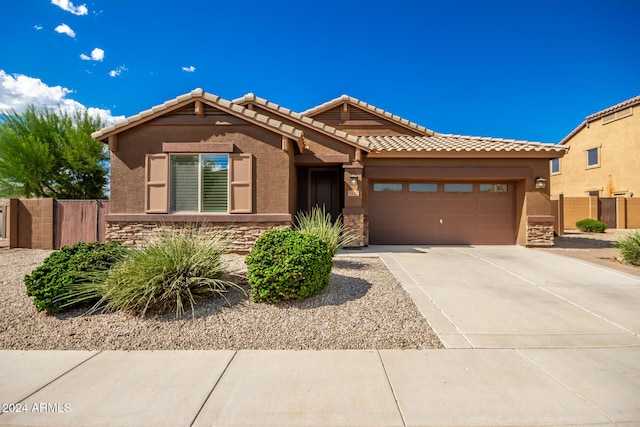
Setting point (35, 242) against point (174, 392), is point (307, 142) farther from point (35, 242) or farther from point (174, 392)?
point (35, 242)

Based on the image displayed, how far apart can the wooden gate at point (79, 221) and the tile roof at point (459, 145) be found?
9.25m

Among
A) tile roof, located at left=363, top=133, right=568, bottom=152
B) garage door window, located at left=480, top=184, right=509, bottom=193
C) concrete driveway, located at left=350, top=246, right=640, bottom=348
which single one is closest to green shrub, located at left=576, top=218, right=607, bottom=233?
tile roof, located at left=363, top=133, right=568, bottom=152

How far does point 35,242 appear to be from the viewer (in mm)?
9883

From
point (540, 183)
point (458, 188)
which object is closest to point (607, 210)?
point (540, 183)

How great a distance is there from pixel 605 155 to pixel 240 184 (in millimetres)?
25470

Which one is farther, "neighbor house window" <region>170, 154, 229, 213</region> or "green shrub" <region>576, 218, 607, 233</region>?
"green shrub" <region>576, 218, 607, 233</region>

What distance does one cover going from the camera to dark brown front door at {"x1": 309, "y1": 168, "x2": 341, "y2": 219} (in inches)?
426

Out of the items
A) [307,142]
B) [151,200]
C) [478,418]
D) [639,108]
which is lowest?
[478,418]

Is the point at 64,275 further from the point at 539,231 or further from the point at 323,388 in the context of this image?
the point at 539,231

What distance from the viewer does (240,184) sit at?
330 inches

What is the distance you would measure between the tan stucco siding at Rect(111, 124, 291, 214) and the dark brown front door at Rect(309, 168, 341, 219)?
2424 millimetres

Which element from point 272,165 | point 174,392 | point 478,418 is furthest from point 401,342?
point 272,165

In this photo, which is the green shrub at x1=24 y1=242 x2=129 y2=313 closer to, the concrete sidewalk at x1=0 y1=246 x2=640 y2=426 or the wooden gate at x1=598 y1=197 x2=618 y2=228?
the concrete sidewalk at x1=0 y1=246 x2=640 y2=426

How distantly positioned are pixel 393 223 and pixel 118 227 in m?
8.52
